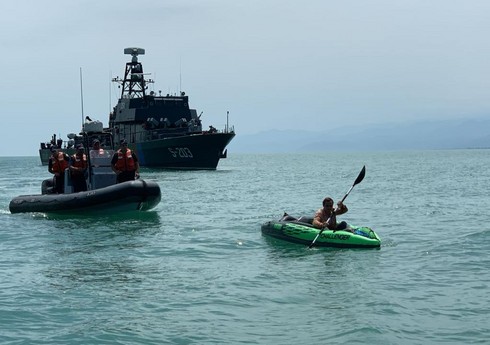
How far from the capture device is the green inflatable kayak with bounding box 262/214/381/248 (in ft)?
56.5

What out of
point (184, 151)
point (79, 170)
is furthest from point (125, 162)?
point (184, 151)

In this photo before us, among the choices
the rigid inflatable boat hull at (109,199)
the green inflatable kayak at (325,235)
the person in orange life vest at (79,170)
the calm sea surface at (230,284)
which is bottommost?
the calm sea surface at (230,284)

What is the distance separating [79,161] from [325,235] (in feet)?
31.9

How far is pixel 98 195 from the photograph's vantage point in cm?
2289

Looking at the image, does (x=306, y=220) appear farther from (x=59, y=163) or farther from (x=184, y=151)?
(x=184, y=151)

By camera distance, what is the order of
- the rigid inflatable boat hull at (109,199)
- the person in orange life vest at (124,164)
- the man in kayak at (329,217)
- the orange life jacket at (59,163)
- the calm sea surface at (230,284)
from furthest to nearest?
the orange life jacket at (59,163)
the person in orange life vest at (124,164)
the rigid inflatable boat hull at (109,199)
the man in kayak at (329,217)
the calm sea surface at (230,284)

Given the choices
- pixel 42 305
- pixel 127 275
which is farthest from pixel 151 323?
pixel 127 275

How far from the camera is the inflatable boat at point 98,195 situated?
22875mm

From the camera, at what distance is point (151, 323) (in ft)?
36.3

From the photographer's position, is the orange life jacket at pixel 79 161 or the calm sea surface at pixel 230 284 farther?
the orange life jacket at pixel 79 161

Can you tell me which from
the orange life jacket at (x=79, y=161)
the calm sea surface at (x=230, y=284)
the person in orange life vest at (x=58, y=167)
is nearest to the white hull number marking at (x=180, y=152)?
the person in orange life vest at (x=58, y=167)

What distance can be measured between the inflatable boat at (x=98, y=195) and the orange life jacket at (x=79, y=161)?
19 centimetres

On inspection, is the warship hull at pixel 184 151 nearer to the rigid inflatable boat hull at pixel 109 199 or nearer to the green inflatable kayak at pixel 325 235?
the rigid inflatable boat hull at pixel 109 199

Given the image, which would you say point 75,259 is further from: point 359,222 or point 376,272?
point 359,222
